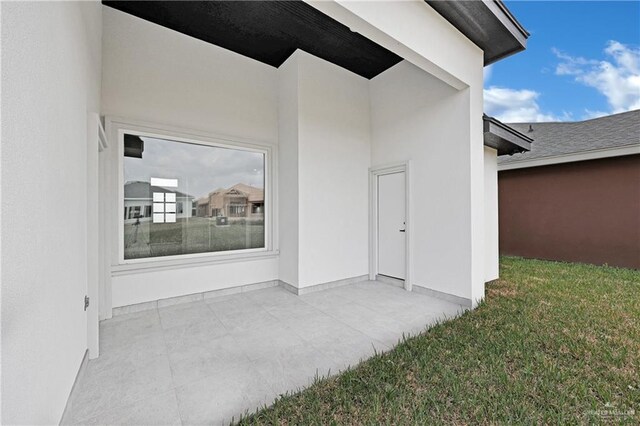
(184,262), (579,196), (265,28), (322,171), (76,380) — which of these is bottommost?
(76,380)

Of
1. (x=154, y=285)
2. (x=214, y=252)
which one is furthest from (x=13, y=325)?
(x=214, y=252)

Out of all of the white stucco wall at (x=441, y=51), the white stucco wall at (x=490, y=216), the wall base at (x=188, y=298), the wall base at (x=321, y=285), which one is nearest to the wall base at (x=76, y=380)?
the wall base at (x=188, y=298)

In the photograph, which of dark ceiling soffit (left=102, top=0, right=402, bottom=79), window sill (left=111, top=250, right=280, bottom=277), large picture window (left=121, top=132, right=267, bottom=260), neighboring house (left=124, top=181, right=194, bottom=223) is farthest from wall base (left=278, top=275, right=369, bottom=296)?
dark ceiling soffit (left=102, top=0, right=402, bottom=79)

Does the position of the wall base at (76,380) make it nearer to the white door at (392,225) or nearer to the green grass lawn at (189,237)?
the green grass lawn at (189,237)

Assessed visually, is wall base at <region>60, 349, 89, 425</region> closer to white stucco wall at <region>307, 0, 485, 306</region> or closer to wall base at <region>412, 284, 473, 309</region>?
white stucco wall at <region>307, 0, 485, 306</region>

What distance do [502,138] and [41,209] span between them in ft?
18.7

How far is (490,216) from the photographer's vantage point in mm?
5207

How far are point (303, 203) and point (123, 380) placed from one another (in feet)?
10.3

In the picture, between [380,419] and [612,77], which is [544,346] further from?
[612,77]

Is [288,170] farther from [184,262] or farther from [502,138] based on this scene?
[502,138]

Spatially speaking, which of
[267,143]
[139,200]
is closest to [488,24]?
[267,143]

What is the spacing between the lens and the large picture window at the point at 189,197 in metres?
3.91

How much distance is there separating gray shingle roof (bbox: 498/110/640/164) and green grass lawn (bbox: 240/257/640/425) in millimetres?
4658

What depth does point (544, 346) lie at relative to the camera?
273 centimetres
